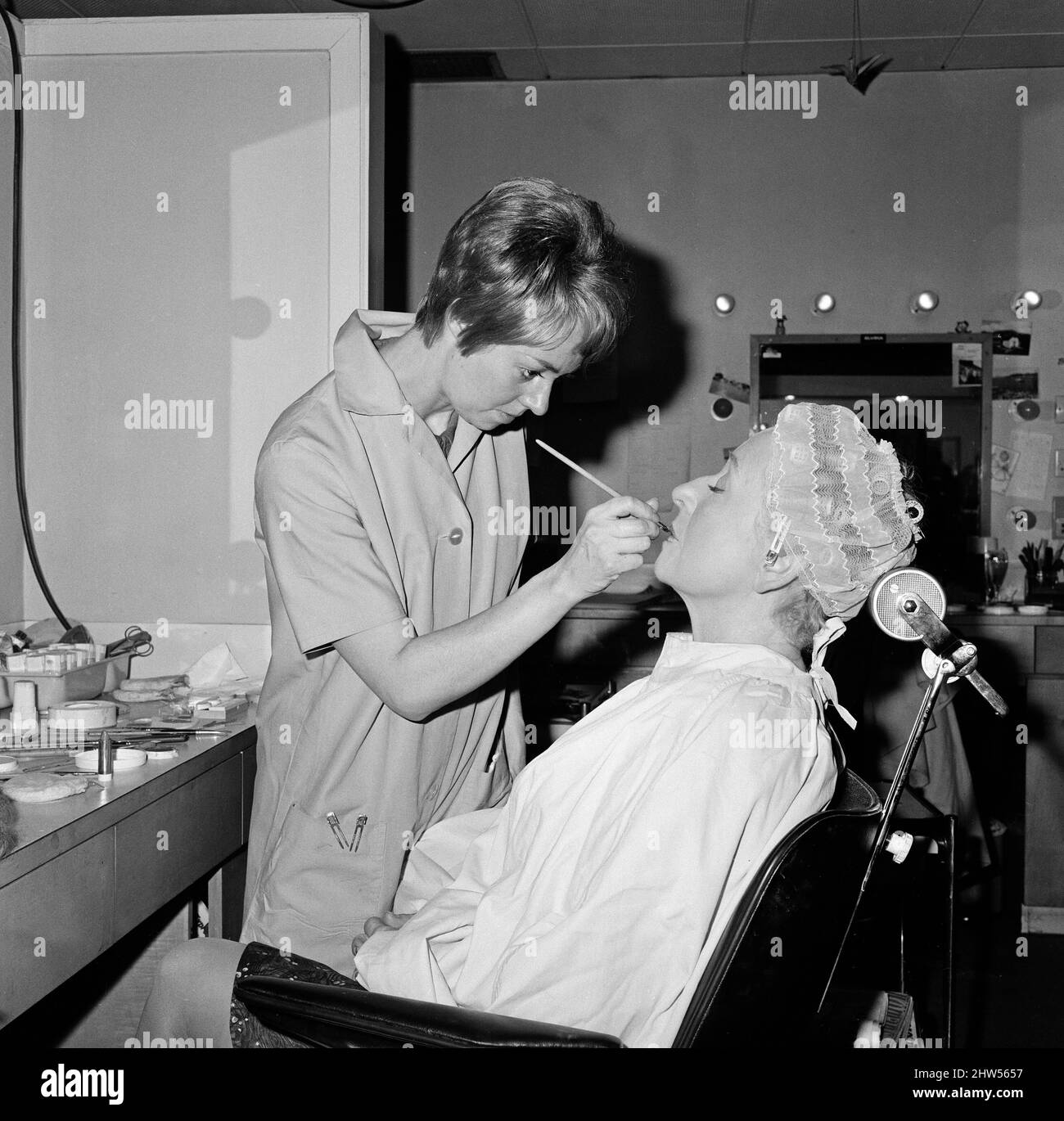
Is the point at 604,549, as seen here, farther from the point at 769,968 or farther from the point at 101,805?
the point at 101,805

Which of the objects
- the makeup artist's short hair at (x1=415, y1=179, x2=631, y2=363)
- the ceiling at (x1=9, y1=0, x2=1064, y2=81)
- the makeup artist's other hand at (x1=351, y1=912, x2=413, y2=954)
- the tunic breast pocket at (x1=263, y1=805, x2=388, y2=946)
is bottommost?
the makeup artist's other hand at (x1=351, y1=912, x2=413, y2=954)

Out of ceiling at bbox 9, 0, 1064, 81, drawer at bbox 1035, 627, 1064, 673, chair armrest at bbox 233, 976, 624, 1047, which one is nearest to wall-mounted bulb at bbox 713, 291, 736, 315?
ceiling at bbox 9, 0, 1064, 81

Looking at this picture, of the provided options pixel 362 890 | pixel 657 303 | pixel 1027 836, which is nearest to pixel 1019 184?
pixel 657 303

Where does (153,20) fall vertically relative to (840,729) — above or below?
above

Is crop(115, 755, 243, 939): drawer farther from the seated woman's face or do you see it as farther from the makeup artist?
the seated woman's face

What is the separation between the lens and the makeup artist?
4.40ft

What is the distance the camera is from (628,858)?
1235 millimetres

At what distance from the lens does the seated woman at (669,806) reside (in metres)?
1.19

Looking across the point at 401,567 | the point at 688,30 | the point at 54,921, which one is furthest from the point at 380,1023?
the point at 688,30

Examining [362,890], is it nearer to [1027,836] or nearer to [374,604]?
[374,604]

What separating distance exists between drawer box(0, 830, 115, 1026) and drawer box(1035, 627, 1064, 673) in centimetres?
294
